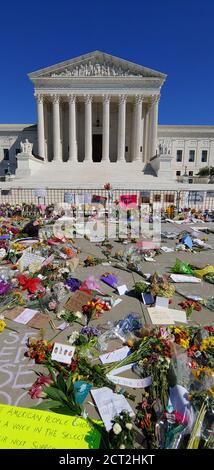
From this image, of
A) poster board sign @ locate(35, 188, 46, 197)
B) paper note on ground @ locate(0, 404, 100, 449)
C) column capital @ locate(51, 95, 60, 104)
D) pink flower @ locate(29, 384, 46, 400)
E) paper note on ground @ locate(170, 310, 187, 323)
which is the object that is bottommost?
paper note on ground @ locate(0, 404, 100, 449)

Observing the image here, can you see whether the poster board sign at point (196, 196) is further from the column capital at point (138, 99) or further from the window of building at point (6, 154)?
the window of building at point (6, 154)

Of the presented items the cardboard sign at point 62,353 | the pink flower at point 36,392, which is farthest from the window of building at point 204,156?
the pink flower at point 36,392

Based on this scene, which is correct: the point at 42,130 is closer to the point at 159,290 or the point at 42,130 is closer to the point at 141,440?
the point at 159,290

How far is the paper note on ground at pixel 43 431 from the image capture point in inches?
87.4

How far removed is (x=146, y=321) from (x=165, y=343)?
30.5 inches

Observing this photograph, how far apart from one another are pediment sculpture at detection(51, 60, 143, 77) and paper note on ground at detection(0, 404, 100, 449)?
139ft

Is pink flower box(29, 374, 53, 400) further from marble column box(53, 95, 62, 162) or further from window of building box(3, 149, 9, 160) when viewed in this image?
window of building box(3, 149, 9, 160)

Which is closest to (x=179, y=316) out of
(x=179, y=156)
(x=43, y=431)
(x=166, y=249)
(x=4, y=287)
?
(x=43, y=431)

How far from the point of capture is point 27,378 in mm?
2908

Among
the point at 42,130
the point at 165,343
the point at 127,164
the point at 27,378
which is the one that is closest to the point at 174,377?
the point at 165,343

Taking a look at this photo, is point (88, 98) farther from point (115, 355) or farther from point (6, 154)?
point (115, 355)

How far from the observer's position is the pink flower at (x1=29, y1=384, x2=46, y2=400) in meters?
2.66

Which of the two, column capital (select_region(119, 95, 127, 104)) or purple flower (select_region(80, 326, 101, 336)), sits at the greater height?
column capital (select_region(119, 95, 127, 104))

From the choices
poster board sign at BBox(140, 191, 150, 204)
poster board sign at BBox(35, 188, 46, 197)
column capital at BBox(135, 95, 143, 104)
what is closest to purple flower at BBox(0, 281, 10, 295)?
poster board sign at BBox(35, 188, 46, 197)
